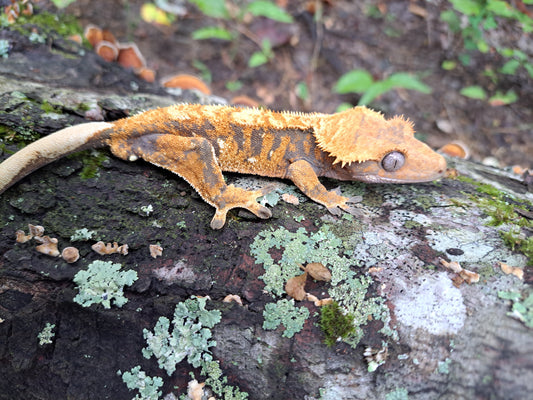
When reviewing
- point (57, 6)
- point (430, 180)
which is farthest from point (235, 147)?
point (57, 6)

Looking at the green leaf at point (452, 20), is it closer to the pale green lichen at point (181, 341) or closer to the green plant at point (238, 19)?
the green plant at point (238, 19)

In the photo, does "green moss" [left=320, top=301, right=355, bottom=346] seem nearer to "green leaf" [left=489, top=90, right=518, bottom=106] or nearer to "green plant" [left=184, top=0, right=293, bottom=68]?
"green plant" [left=184, top=0, right=293, bottom=68]

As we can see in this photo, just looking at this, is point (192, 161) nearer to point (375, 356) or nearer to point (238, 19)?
point (375, 356)

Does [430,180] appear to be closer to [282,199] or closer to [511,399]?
[282,199]


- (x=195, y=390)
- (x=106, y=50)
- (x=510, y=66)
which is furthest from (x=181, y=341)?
(x=510, y=66)

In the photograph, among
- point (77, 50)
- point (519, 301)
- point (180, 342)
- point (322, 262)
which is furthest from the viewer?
point (77, 50)
